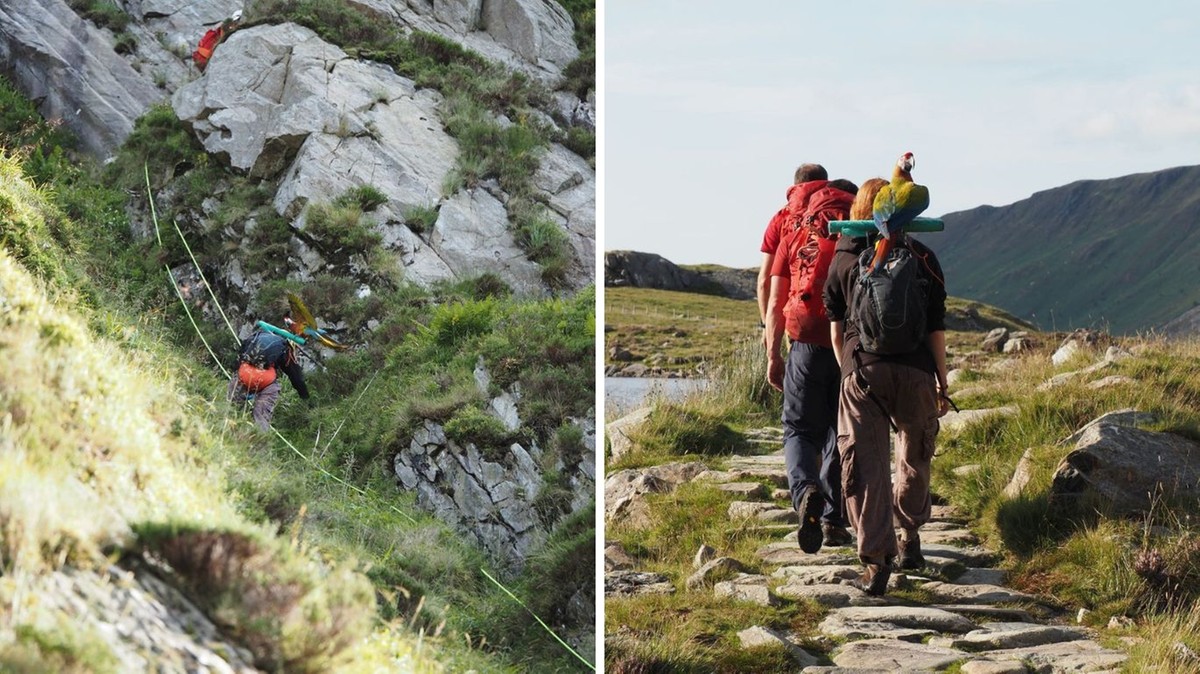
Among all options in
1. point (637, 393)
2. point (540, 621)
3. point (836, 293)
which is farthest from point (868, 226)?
point (637, 393)

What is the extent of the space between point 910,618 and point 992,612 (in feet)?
1.43

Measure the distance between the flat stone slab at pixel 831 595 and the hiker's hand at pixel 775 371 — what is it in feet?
3.66

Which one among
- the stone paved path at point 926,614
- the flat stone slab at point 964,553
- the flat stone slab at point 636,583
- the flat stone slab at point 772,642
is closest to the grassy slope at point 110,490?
the flat stone slab at point 772,642

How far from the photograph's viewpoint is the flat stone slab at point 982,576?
215 inches

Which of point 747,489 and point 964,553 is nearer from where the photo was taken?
point 964,553

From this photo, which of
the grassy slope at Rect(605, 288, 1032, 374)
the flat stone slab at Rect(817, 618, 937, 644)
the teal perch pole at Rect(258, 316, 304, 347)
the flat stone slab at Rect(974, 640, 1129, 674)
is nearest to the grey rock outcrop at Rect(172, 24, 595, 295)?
the teal perch pole at Rect(258, 316, 304, 347)

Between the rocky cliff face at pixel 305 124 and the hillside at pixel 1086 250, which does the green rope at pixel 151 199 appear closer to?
the rocky cliff face at pixel 305 124

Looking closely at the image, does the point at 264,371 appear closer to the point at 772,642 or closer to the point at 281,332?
the point at 281,332

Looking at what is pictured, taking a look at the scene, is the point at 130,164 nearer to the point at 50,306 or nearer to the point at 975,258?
the point at 50,306

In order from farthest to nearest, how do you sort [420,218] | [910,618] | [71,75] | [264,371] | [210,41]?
[210,41] → [71,75] → [420,218] → [264,371] → [910,618]

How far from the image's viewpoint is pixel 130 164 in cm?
1082

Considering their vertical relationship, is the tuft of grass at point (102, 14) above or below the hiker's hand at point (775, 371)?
above

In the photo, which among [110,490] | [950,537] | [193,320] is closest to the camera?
[110,490]

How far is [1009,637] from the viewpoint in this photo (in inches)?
185
